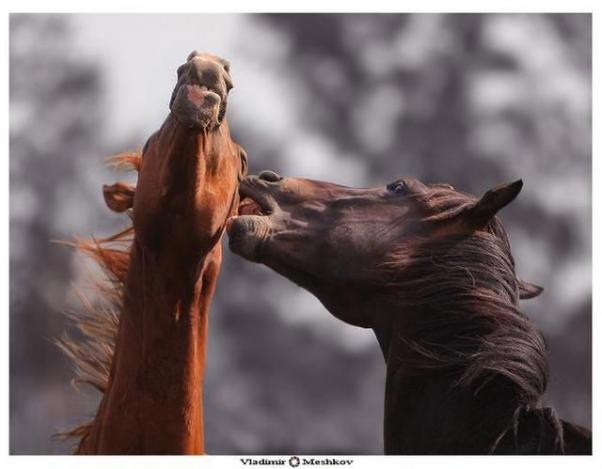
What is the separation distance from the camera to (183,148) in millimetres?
4355

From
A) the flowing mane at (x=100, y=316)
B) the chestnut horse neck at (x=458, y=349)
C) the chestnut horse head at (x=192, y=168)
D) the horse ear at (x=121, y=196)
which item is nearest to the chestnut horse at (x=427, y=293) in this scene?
the chestnut horse neck at (x=458, y=349)

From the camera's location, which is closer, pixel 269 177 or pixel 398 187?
pixel 398 187

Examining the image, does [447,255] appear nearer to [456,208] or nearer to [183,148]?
[456,208]

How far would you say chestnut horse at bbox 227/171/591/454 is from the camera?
373cm

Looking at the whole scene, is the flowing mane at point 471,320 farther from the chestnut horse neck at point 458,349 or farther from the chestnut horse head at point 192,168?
the chestnut horse head at point 192,168

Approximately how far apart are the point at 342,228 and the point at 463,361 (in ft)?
2.34

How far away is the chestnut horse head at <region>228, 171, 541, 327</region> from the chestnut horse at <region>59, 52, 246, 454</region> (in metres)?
0.22

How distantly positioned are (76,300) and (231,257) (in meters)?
2.33

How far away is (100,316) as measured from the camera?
17.4ft

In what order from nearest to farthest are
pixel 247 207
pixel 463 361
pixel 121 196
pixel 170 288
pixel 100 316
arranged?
pixel 463 361 < pixel 170 288 < pixel 247 207 < pixel 121 196 < pixel 100 316

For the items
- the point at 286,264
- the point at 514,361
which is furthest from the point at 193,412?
the point at 514,361

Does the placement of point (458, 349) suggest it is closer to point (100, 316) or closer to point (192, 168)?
point (192, 168)

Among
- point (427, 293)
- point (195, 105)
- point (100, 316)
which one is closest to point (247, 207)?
point (195, 105)
